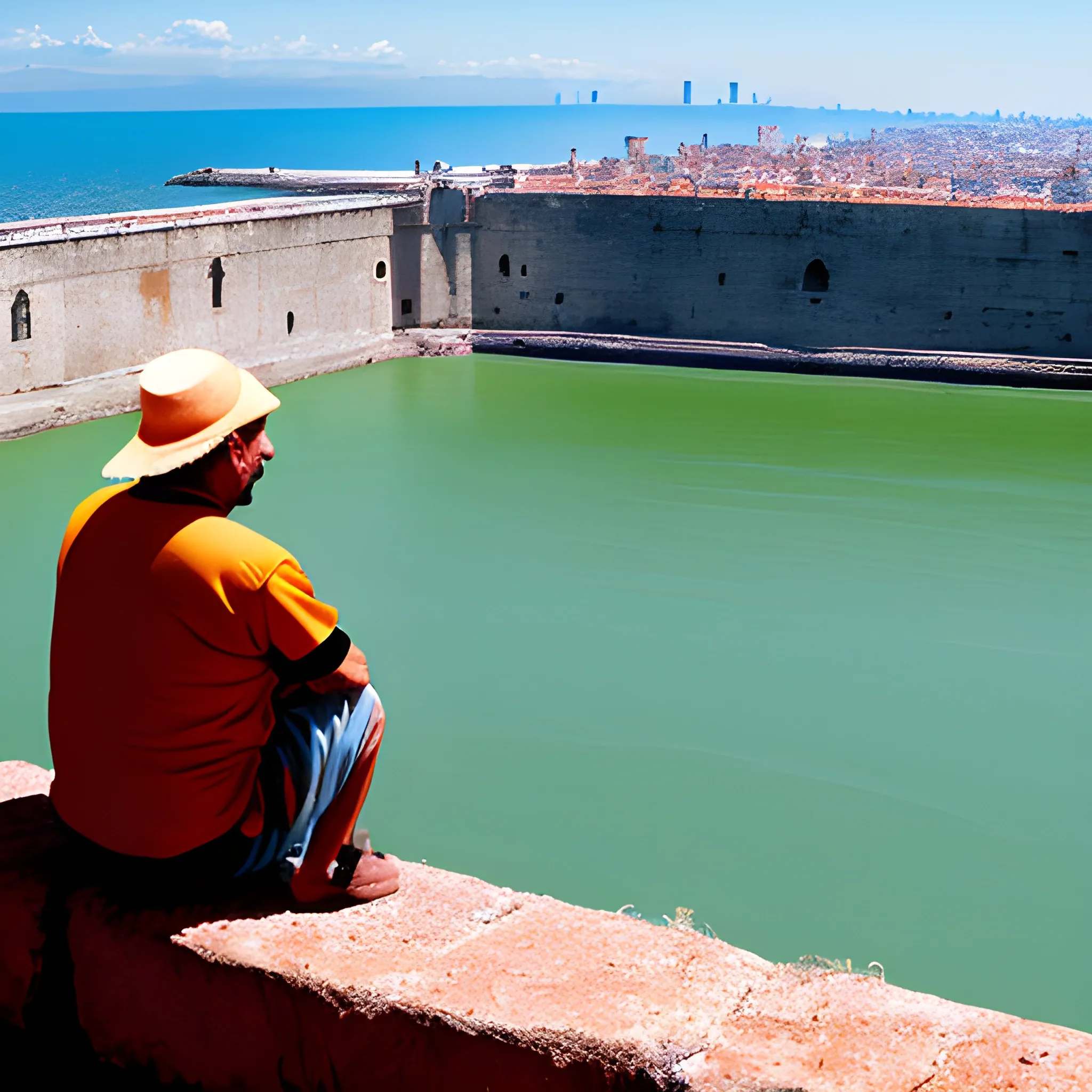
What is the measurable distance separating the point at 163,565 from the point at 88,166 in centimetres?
7822

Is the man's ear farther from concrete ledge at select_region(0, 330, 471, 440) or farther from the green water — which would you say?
concrete ledge at select_region(0, 330, 471, 440)

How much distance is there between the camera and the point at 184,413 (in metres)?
1.96

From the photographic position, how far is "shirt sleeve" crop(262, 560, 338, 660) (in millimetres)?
1917

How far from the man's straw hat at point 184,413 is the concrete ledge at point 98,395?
9085 millimetres

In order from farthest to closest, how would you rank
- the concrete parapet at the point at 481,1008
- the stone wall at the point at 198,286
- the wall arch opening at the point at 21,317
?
the stone wall at the point at 198,286 < the wall arch opening at the point at 21,317 < the concrete parapet at the point at 481,1008

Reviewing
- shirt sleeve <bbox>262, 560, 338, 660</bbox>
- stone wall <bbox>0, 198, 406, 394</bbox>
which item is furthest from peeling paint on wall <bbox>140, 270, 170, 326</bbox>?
shirt sleeve <bbox>262, 560, 338, 660</bbox>

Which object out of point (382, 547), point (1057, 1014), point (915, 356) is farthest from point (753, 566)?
point (915, 356)

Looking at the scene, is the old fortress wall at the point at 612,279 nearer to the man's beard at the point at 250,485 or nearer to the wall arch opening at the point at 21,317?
the wall arch opening at the point at 21,317

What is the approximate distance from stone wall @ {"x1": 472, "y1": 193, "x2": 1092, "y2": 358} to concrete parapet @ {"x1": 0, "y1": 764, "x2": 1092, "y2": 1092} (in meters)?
14.3

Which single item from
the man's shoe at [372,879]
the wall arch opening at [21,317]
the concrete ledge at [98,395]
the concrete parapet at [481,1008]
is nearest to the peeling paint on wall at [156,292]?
the concrete ledge at [98,395]

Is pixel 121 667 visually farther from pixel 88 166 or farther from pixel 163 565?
pixel 88 166

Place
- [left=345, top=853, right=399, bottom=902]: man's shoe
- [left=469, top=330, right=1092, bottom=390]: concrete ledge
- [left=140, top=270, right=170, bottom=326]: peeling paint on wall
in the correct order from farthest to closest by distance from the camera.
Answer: [left=469, top=330, right=1092, bottom=390]: concrete ledge → [left=140, top=270, right=170, bottom=326]: peeling paint on wall → [left=345, top=853, right=399, bottom=902]: man's shoe

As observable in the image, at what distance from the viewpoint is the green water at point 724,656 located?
484 cm

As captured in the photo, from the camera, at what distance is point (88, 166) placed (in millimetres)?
73625
